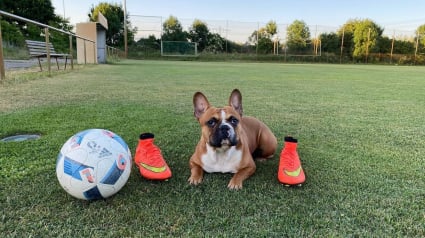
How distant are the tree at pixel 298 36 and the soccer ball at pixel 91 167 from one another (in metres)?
41.0

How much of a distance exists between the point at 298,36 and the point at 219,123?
1672 inches

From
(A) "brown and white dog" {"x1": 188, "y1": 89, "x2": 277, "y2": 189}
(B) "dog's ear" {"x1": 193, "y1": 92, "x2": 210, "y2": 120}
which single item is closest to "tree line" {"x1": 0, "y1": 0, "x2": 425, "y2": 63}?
(B) "dog's ear" {"x1": 193, "y1": 92, "x2": 210, "y2": 120}

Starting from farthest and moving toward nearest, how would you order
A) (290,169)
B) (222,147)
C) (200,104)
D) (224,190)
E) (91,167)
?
(200,104), (222,147), (290,169), (224,190), (91,167)

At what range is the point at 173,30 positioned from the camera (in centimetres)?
4353

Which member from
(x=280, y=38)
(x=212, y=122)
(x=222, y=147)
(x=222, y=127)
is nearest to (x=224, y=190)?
(x=222, y=147)

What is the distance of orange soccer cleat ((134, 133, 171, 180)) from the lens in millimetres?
2344

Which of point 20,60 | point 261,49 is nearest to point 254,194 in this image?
point 20,60

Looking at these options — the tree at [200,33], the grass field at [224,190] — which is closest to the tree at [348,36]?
the tree at [200,33]

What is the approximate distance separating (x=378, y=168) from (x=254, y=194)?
49.0 inches

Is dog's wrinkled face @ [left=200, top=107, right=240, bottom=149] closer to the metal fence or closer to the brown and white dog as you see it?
the brown and white dog

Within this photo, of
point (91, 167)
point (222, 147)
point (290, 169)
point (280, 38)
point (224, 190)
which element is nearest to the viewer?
point (91, 167)

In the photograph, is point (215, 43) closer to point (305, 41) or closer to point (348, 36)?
point (305, 41)

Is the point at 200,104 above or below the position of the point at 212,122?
above

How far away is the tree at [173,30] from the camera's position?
138ft
